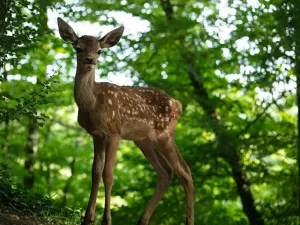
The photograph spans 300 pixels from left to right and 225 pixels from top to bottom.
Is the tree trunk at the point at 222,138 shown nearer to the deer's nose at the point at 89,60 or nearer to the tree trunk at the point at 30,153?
the tree trunk at the point at 30,153

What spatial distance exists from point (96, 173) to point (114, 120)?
1.88 feet

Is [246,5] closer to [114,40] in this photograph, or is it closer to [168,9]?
[168,9]

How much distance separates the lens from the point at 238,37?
399 inches

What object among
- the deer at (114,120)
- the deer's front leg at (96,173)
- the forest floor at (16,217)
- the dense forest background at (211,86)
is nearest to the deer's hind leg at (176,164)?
the deer at (114,120)

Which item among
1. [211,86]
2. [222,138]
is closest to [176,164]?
[222,138]

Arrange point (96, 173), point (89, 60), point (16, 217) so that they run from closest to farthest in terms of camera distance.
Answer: point (16, 217), point (89, 60), point (96, 173)

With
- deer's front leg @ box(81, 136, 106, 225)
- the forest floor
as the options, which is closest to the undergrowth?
the forest floor

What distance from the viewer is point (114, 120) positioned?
5945 millimetres

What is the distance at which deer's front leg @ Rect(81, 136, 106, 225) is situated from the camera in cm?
551

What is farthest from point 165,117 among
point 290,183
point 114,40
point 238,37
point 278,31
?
point 290,183

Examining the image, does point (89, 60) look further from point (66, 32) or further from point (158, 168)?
point (158, 168)

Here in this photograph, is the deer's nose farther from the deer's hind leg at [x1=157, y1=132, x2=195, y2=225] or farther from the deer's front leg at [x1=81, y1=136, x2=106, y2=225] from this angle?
the deer's hind leg at [x1=157, y1=132, x2=195, y2=225]

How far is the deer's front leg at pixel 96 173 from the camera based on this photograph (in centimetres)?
551

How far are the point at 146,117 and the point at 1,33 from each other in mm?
1742
